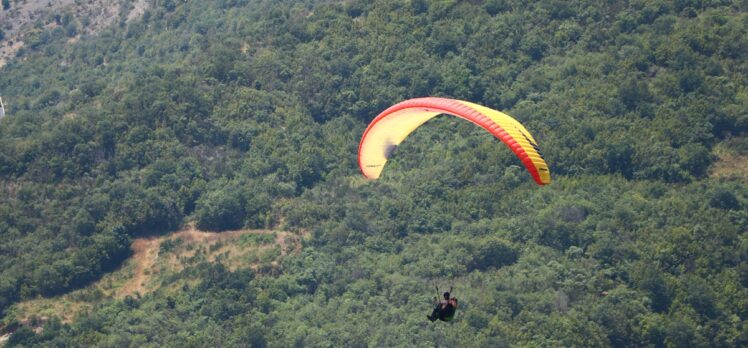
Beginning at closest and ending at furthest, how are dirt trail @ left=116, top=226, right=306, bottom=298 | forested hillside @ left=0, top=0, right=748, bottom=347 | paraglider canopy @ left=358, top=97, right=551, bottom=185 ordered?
1. paraglider canopy @ left=358, top=97, right=551, bottom=185
2. forested hillside @ left=0, top=0, right=748, bottom=347
3. dirt trail @ left=116, top=226, right=306, bottom=298

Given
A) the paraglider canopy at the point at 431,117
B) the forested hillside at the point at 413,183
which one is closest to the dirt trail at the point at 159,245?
the forested hillside at the point at 413,183

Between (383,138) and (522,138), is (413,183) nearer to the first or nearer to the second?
Answer: (383,138)

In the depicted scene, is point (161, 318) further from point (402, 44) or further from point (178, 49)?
point (178, 49)

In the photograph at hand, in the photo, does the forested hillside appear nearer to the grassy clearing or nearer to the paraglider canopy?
the grassy clearing

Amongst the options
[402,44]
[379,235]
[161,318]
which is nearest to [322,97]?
[402,44]

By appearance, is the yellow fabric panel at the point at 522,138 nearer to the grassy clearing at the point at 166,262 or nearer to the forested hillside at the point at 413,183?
the forested hillside at the point at 413,183

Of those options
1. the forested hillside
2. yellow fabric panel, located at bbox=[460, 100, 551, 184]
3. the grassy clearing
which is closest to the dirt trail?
the grassy clearing
